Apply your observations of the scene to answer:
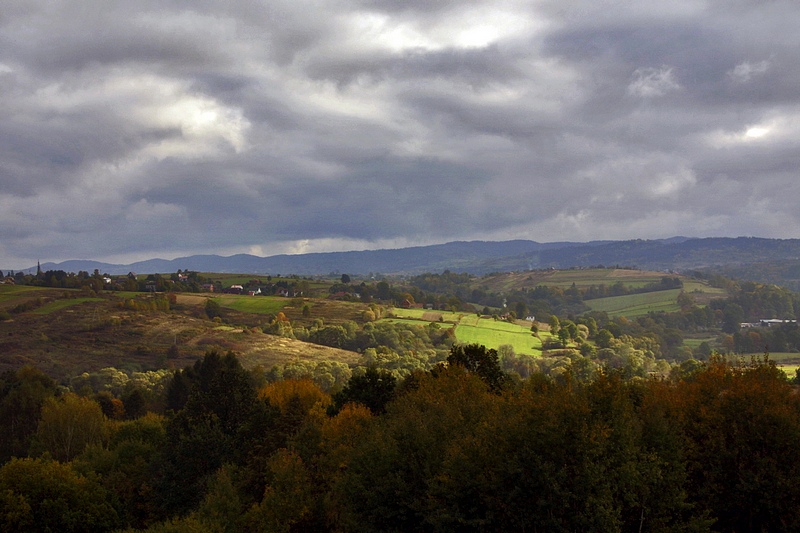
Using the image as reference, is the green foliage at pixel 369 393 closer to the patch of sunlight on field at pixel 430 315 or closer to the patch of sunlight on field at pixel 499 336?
the patch of sunlight on field at pixel 499 336

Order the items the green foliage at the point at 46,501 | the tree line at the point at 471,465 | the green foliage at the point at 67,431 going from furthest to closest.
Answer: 1. the green foliage at the point at 67,431
2. the green foliage at the point at 46,501
3. the tree line at the point at 471,465

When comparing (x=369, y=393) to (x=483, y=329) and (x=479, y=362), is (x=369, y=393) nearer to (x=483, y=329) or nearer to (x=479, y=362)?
(x=479, y=362)

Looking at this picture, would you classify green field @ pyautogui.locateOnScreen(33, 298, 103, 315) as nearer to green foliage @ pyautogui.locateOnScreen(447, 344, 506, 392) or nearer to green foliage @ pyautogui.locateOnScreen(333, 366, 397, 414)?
green foliage @ pyautogui.locateOnScreen(333, 366, 397, 414)

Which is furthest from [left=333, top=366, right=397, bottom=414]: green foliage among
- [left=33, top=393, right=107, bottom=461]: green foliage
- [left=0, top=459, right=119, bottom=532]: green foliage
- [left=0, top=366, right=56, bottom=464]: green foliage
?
[left=0, top=366, right=56, bottom=464]: green foliage

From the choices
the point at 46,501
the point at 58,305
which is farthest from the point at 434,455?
the point at 58,305

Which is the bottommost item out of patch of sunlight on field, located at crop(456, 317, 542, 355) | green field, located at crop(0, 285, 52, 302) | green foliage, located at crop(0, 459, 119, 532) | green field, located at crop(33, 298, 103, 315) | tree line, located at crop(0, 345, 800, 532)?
patch of sunlight on field, located at crop(456, 317, 542, 355)

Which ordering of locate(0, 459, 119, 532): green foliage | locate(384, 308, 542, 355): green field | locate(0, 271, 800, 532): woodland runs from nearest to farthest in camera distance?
1. locate(0, 271, 800, 532): woodland
2. locate(0, 459, 119, 532): green foliage
3. locate(384, 308, 542, 355): green field

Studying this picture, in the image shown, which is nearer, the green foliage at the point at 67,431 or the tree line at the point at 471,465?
the tree line at the point at 471,465

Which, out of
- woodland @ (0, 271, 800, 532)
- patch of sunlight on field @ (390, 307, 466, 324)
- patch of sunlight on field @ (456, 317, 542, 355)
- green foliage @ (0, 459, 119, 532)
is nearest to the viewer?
woodland @ (0, 271, 800, 532)

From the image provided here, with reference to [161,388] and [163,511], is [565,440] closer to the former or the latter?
[163,511]

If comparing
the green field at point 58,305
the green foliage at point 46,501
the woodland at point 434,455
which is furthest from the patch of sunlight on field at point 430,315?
the green foliage at point 46,501

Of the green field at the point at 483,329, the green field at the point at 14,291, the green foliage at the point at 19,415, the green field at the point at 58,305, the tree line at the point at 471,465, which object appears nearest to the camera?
the tree line at the point at 471,465

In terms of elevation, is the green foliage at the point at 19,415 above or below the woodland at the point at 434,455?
below

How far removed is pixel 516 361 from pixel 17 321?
12726 centimetres
